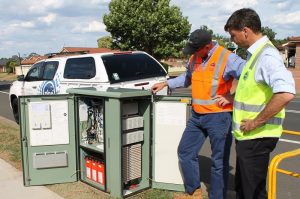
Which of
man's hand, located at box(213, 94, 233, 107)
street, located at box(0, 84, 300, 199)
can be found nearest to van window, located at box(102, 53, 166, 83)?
street, located at box(0, 84, 300, 199)

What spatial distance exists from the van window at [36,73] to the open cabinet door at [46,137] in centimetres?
Answer: 456

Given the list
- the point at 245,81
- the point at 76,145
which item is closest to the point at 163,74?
the point at 76,145

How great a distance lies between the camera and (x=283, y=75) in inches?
109

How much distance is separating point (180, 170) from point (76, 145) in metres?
1.50

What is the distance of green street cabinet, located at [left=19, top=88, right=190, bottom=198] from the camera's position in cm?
444

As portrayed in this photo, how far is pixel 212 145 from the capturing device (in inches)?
161

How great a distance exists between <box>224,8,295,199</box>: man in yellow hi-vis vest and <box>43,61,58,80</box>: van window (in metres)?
6.28

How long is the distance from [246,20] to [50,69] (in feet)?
22.2

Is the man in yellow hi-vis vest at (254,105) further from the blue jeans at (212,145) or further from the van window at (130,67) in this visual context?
the van window at (130,67)

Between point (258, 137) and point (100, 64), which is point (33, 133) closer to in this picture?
point (100, 64)

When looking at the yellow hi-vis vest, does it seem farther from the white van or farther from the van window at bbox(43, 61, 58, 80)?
the van window at bbox(43, 61, 58, 80)

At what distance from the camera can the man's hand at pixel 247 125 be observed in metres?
2.92

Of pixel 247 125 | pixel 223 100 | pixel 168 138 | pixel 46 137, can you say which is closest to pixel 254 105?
pixel 247 125

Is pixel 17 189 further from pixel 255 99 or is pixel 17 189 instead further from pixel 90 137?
pixel 255 99
